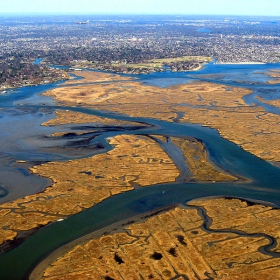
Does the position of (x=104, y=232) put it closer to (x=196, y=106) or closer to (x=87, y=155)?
(x=87, y=155)

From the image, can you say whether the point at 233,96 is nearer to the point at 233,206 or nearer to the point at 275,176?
the point at 275,176

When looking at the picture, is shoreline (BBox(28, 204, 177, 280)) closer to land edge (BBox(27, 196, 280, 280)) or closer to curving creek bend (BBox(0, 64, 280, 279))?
land edge (BBox(27, 196, 280, 280))

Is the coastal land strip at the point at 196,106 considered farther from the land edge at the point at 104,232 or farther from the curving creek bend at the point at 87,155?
the land edge at the point at 104,232

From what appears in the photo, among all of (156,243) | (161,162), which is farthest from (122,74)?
(156,243)

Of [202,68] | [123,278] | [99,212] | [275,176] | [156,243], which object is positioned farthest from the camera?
[202,68]

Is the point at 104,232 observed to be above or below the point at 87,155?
below

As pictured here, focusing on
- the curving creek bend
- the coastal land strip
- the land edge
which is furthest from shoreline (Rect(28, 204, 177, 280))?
the coastal land strip

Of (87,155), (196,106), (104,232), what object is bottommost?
(104,232)

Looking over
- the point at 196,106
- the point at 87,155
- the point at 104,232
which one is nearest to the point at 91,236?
the point at 104,232
